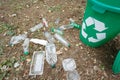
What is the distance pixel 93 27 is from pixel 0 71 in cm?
117

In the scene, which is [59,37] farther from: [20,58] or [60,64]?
[20,58]

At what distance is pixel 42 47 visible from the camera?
1915 mm

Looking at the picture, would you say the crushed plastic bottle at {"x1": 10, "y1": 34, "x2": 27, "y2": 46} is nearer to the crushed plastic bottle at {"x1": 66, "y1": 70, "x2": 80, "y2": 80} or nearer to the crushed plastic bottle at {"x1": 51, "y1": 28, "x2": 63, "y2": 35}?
the crushed plastic bottle at {"x1": 51, "y1": 28, "x2": 63, "y2": 35}

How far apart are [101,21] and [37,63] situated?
2.85 feet

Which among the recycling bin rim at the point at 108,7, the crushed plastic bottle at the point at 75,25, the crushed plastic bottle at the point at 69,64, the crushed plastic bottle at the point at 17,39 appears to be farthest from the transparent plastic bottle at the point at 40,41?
the recycling bin rim at the point at 108,7

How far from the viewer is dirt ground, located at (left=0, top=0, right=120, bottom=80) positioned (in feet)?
5.55

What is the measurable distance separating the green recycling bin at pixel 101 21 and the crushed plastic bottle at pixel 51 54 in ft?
1.45

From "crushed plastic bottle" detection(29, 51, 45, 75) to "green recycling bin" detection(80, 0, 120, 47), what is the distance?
61 centimetres

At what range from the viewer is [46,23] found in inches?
87.8

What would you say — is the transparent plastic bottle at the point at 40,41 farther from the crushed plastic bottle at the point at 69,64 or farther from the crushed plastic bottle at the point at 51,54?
the crushed plastic bottle at the point at 69,64

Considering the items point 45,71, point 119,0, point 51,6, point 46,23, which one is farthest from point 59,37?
point 119,0

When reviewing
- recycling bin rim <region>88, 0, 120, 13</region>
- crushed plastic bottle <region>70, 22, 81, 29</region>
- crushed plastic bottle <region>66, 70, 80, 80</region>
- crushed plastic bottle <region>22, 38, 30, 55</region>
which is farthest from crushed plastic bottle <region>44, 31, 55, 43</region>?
recycling bin rim <region>88, 0, 120, 13</region>

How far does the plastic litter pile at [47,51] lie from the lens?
169cm

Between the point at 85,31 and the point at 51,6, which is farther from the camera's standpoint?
the point at 51,6
